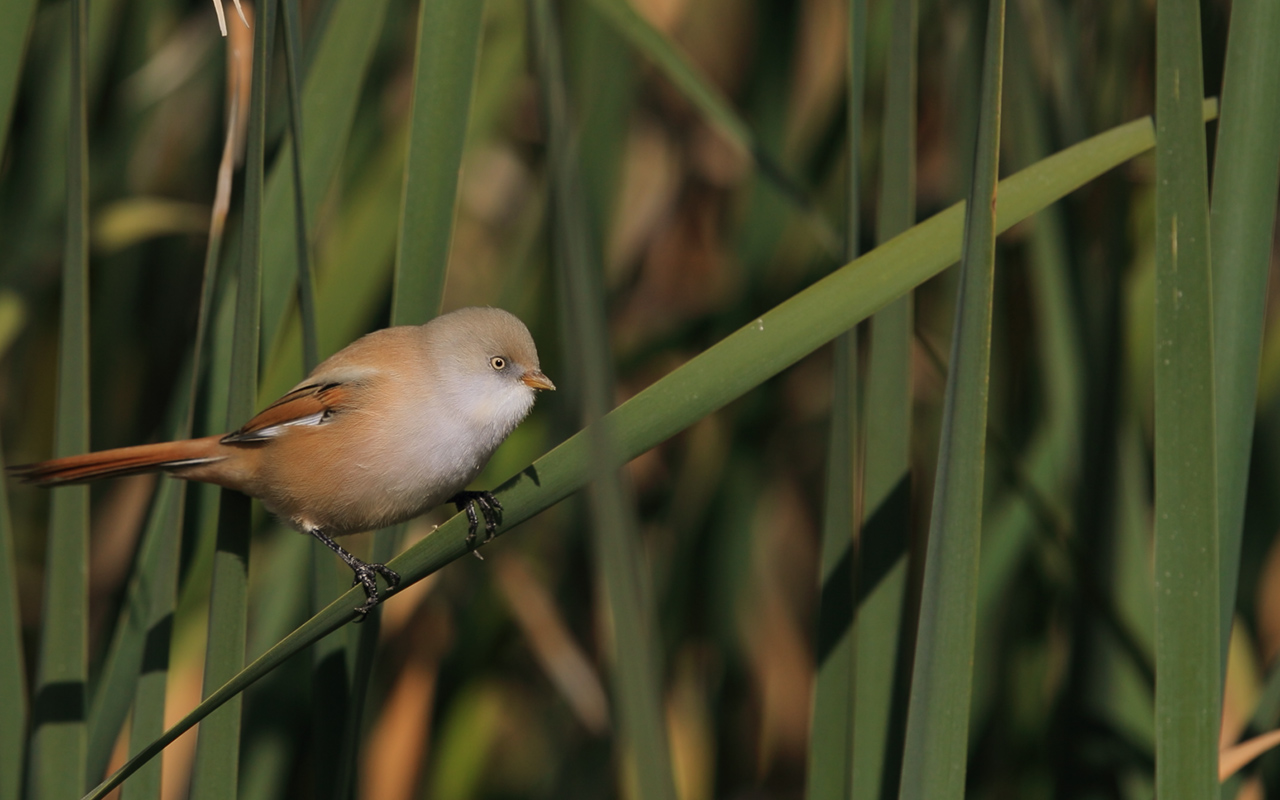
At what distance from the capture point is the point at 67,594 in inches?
56.3

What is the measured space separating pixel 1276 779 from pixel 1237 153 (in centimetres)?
139

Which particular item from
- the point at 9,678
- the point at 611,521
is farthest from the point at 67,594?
the point at 611,521

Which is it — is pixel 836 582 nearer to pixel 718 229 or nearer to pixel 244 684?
pixel 244 684

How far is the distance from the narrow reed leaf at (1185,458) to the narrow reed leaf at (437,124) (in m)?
0.83

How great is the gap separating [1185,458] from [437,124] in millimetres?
975

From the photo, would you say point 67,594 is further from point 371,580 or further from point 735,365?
point 735,365

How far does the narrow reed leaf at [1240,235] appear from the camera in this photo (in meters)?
1.26

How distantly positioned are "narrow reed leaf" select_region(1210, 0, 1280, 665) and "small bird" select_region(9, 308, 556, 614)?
37.9 inches

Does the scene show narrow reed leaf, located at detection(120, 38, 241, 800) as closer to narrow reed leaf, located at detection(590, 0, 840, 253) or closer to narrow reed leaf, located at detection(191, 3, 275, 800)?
narrow reed leaf, located at detection(191, 3, 275, 800)

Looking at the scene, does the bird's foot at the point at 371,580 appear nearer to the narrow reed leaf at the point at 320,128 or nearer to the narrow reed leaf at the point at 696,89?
the narrow reed leaf at the point at 320,128

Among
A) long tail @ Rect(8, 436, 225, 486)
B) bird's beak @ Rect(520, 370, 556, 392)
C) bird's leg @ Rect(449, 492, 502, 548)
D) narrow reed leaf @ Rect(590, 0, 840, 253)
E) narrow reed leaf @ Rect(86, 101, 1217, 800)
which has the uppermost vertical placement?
narrow reed leaf @ Rect(590, 0, 840, 253)

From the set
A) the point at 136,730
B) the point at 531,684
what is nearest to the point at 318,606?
the point at 136,730

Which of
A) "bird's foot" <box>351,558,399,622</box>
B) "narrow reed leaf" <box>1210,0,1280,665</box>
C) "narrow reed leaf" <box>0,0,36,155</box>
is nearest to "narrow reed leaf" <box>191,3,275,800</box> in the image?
"bird's foot" <box>351,558,399,622</box>

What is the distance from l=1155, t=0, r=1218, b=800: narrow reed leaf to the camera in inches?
44.3
